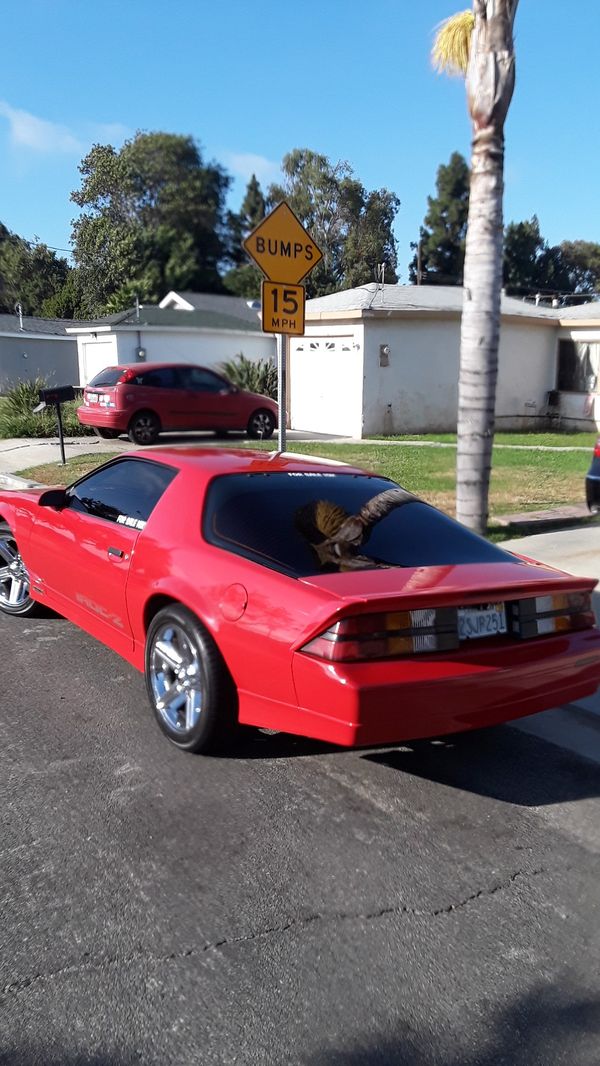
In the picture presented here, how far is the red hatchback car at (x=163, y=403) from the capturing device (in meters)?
17.2

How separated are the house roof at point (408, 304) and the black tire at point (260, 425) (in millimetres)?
2434

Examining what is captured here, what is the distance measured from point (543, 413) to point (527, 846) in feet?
66.1

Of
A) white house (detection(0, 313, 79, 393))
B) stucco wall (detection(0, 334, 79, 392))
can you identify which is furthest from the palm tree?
stucco wall (detection(0, 334, 79, 392))

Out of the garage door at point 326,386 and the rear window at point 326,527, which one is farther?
the garage door at point 326,386

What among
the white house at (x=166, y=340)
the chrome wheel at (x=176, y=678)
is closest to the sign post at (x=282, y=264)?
the chrome wheel at (x=176, y=678)

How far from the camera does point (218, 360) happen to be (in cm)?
2919

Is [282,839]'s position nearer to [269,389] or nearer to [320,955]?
[320,955]

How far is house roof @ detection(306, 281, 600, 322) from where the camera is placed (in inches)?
760

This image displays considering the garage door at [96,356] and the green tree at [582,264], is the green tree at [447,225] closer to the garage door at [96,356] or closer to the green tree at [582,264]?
the green tree at [582,264]

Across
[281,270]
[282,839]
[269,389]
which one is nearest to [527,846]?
[282,839]

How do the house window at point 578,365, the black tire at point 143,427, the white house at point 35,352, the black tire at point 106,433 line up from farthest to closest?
the white house at point 35,352 < the house window at point 578,365 < the black tire at point 106,433 < the black tire at point 143,427

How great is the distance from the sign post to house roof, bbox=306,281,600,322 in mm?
10177

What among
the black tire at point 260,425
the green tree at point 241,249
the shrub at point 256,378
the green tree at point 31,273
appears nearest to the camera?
the black tire at point 260,425

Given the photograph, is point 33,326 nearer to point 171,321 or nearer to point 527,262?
point 171,321
